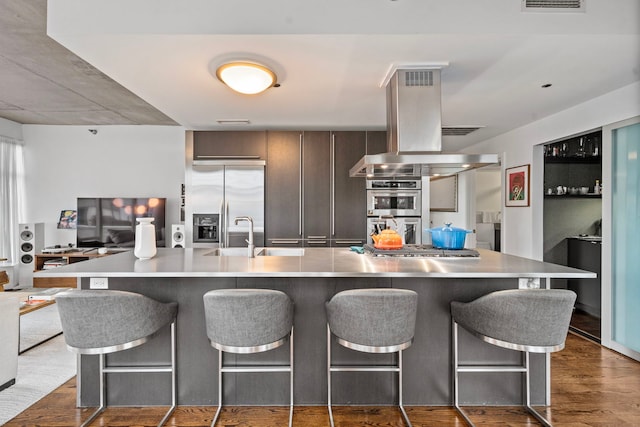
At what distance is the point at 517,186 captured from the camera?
175 inches

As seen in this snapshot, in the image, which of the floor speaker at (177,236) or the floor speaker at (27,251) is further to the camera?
the floor speaker at (27,251)

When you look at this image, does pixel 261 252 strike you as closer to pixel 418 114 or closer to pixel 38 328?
pixel 418 114

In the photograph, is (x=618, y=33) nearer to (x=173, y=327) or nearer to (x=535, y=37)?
(x=535, y=37)

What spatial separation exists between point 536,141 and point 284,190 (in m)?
3.11

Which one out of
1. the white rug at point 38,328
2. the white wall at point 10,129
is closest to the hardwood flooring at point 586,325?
the white rug at point 38,328

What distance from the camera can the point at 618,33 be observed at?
213 cm

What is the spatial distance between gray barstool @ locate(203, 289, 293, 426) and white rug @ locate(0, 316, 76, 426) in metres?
1.49

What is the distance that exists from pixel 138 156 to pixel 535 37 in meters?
5.60

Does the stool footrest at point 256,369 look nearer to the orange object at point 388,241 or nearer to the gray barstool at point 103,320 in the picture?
the gray barstool at point 103,320

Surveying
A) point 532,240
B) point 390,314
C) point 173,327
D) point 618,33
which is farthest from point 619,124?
point 173,327

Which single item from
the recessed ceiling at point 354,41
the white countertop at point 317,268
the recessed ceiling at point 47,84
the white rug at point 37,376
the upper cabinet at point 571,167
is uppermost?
the recessed ceiling at point 47,84

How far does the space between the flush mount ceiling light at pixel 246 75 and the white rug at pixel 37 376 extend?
252 centimetres

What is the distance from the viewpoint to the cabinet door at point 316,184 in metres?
4.58

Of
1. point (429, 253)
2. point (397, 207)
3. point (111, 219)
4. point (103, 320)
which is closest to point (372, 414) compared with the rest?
point (429, 253)
